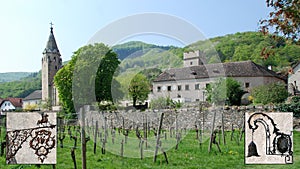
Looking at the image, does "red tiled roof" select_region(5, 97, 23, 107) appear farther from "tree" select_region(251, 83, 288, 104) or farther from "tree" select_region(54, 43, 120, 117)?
"tree" select_region(251, 83, 288, 104)

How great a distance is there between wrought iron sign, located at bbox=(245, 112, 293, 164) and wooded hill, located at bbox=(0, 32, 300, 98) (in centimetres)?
137

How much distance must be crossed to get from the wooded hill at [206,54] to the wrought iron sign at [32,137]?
3.35m

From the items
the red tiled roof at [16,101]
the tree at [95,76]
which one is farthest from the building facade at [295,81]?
the red tiled roof at [16,101]

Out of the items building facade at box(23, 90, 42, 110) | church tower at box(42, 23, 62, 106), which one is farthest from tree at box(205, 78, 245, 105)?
building facade at box(23, 90, 42, 110)

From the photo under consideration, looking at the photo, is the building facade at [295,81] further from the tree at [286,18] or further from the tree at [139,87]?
the tree at [286,18]

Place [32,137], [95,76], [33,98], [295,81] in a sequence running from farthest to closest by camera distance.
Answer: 1. [33,98]
2. [295,81]
3. [95,76]
4. [32,137]

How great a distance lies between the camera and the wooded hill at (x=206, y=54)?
10.7 meters

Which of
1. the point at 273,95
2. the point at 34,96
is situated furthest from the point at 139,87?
the point at 34,96

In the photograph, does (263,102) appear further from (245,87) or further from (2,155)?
(2,155)

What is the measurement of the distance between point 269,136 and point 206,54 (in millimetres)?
13254

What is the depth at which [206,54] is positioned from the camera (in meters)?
17.4

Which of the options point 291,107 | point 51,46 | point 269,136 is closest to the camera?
point 269,136

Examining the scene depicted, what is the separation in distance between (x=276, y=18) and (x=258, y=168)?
166 inches

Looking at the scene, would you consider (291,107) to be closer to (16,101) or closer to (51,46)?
(51,46)
